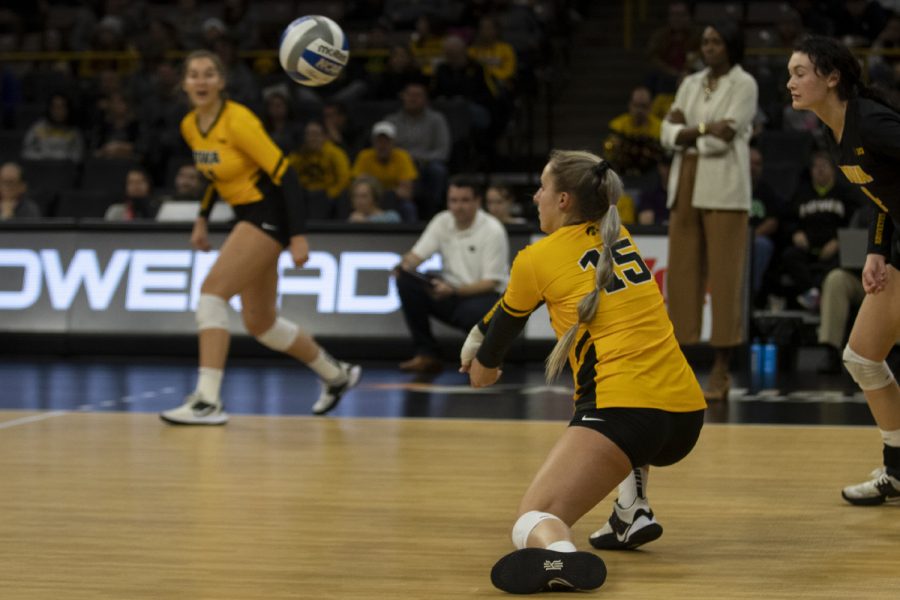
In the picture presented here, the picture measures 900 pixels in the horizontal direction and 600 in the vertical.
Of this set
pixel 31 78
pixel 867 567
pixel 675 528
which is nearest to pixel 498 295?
pixel 675 528

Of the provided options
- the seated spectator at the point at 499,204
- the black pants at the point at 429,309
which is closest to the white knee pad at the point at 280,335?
the black pants at the point at 429,309

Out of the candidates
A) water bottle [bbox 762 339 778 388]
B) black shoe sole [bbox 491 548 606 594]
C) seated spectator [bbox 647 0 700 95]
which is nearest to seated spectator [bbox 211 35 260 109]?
seated spectator [bbox 647 0 700 95]

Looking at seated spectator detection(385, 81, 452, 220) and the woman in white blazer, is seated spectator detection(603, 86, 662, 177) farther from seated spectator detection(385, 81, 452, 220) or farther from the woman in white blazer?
the woman in white blazer

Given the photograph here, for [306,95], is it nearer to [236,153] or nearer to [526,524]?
[236,153]

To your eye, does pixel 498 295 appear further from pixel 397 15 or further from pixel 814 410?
pixel 397 15

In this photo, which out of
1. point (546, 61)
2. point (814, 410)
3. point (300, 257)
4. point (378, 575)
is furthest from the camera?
point (546, 61)

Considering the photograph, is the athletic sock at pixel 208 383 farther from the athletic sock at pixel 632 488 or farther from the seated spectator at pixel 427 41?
the seated spectator at pixel 427 41

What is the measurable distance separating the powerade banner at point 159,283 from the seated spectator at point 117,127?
400 cm

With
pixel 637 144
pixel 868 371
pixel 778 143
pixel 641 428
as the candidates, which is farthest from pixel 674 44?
pixel 641 428

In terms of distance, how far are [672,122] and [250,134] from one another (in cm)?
279

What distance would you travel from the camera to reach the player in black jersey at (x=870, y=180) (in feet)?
18.0

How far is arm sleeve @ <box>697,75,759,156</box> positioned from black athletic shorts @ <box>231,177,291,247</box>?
274cm

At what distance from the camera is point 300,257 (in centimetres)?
816

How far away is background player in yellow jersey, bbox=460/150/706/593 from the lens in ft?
15.2
